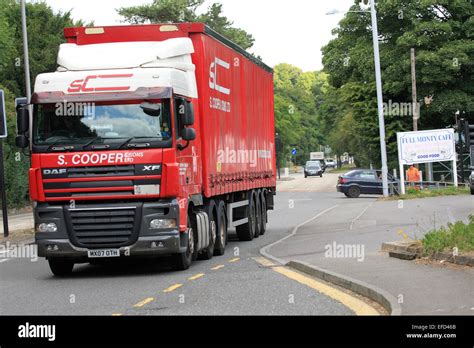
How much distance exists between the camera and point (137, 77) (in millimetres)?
14508

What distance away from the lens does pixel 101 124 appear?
14.3 m

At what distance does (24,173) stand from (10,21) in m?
15.3

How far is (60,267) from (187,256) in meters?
2.18

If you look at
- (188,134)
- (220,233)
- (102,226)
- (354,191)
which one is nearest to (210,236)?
(220,233)

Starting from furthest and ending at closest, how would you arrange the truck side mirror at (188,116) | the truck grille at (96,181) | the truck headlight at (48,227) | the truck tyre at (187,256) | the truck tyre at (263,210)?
1. the truck tyre at (263,210)
2. the truck tyre at (187,256)
3. the truck side mirror at (188,116)
4. the truck headlight at (48,227)
5. the truck grille at (96,181)

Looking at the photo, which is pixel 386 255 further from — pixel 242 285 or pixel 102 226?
pixel 102 226

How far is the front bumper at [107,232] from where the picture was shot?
14164 mm

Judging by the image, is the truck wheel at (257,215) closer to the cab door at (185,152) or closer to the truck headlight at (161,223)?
the cab door at (185,152)

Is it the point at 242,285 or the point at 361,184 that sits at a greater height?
the point at 361,184

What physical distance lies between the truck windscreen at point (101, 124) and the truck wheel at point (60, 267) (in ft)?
6.98

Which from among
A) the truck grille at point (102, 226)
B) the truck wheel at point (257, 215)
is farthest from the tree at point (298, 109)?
the truck grille at point (102, 226)

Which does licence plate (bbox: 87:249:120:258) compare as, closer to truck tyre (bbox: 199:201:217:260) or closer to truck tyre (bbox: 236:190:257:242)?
truck tyre (bbox: 199:201:217:260)

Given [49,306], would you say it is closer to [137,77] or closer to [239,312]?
[239,312]
